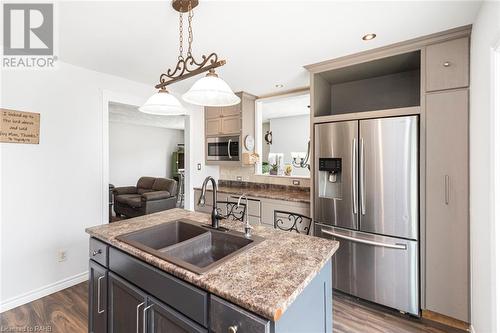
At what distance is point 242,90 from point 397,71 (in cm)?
199

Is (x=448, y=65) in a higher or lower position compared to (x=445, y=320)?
higher

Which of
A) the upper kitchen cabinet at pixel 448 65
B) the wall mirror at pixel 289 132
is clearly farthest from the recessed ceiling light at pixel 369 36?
the wall mirror at pixel 289 132

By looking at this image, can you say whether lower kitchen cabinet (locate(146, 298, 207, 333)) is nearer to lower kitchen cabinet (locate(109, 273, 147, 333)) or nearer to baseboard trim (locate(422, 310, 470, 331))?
lower kitchen cabinet (locate(109, 273, 147, 333))

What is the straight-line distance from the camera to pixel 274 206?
3.08 metres

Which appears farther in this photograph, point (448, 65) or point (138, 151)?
point (138, 151)

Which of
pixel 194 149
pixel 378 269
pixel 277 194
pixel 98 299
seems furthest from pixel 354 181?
pixel 194 149

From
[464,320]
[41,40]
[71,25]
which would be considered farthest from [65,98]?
[464,320]

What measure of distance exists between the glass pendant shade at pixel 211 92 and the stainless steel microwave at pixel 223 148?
6.98ft

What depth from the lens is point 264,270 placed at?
1081 mm

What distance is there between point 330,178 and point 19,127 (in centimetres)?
313

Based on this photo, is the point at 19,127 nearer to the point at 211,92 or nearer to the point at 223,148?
the point at 211,92

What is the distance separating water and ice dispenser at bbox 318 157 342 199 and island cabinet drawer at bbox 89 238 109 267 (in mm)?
2031

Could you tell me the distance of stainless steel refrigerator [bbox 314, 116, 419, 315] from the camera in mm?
2068

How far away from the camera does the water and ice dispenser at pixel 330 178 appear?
2459 millimetres
